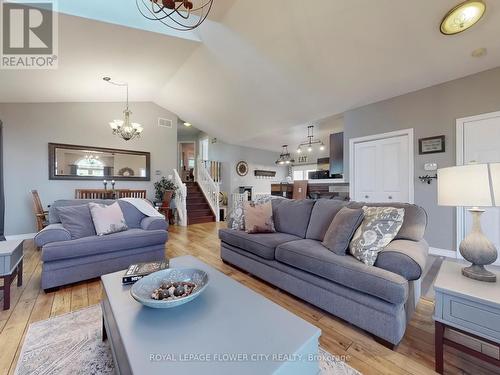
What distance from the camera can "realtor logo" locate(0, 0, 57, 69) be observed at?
246 centimetres

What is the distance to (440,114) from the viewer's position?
3.30m

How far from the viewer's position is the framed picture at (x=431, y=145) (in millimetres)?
3281

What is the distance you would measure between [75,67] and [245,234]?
13.3ft

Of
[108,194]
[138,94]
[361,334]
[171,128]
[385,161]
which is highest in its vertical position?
[138,94]

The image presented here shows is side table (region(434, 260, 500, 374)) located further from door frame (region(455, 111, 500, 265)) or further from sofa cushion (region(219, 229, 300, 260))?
door frame (region(455, 111, 500, 265))

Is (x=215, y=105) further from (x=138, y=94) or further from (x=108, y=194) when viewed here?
(x=108, y=194)

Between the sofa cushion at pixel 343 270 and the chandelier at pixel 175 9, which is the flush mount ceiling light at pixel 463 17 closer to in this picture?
the chandelier at pixel 175 9

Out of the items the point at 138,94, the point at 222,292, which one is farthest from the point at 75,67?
the point at 222,292

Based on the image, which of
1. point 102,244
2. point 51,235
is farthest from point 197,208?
point 51,235

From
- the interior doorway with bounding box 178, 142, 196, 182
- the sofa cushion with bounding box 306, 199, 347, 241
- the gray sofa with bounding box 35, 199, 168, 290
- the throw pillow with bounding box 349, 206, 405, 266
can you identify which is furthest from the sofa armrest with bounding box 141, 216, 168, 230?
the interior doorway with bounding box 178, 142, 196, 182

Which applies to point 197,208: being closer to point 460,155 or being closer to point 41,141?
point 41,141

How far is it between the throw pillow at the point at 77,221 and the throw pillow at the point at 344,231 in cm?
272

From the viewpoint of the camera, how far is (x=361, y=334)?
158 centimetres

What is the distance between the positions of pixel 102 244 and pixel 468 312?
10.1 ft
